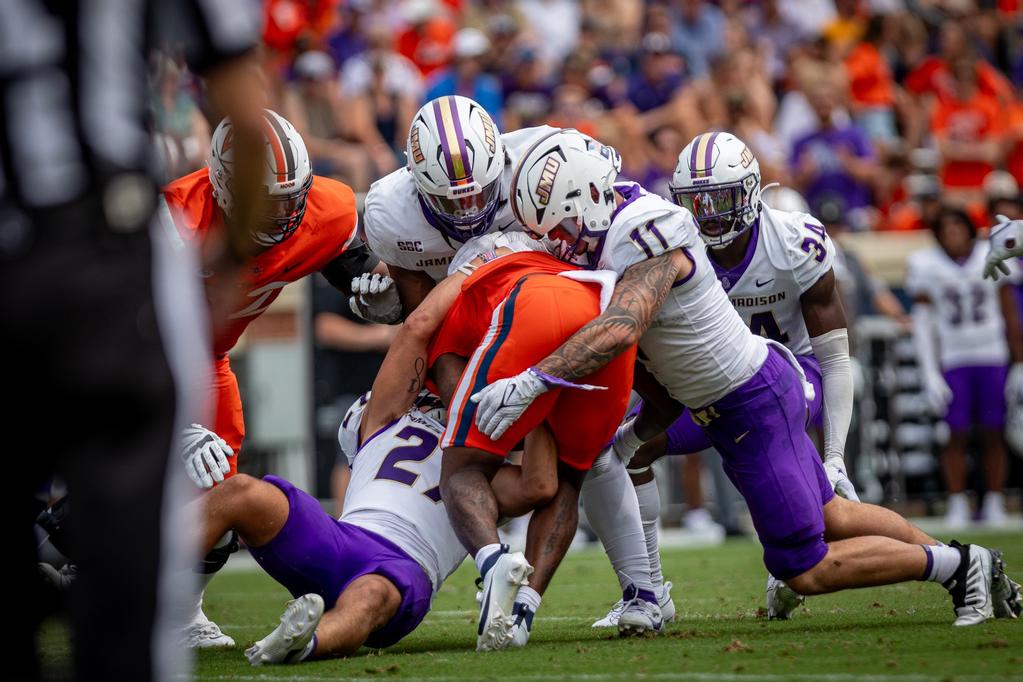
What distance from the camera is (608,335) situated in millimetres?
4535

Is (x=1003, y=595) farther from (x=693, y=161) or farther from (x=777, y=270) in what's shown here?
(x=693, y=161)

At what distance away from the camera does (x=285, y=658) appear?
4398 millimetres

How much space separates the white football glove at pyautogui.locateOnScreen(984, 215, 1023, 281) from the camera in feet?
19.5

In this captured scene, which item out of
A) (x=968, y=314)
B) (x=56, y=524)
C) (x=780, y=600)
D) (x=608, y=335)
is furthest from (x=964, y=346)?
(x=56, y=524)

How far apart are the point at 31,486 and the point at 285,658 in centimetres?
207

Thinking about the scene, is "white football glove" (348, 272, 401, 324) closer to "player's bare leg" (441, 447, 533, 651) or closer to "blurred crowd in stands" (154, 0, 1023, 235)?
"player's bare leg" (441, 447, 533, 651)

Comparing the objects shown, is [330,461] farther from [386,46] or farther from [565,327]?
[565,327]

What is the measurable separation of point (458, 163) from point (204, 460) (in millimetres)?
1492

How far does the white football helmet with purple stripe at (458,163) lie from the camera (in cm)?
537

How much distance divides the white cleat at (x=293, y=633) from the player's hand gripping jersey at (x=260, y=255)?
1.27m

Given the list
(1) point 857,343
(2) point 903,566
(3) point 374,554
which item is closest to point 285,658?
(3) point 374,554

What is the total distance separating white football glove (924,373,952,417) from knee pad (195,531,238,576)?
687 centimetres

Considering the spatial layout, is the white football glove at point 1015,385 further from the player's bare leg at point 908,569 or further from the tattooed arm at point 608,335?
the tattooed arm at point 608,335

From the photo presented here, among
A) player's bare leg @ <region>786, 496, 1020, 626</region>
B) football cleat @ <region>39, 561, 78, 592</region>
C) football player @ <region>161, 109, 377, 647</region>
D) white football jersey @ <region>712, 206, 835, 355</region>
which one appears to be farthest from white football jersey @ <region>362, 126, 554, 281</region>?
player's bare leg @ <region>786, 496, 1020, 626</region>
